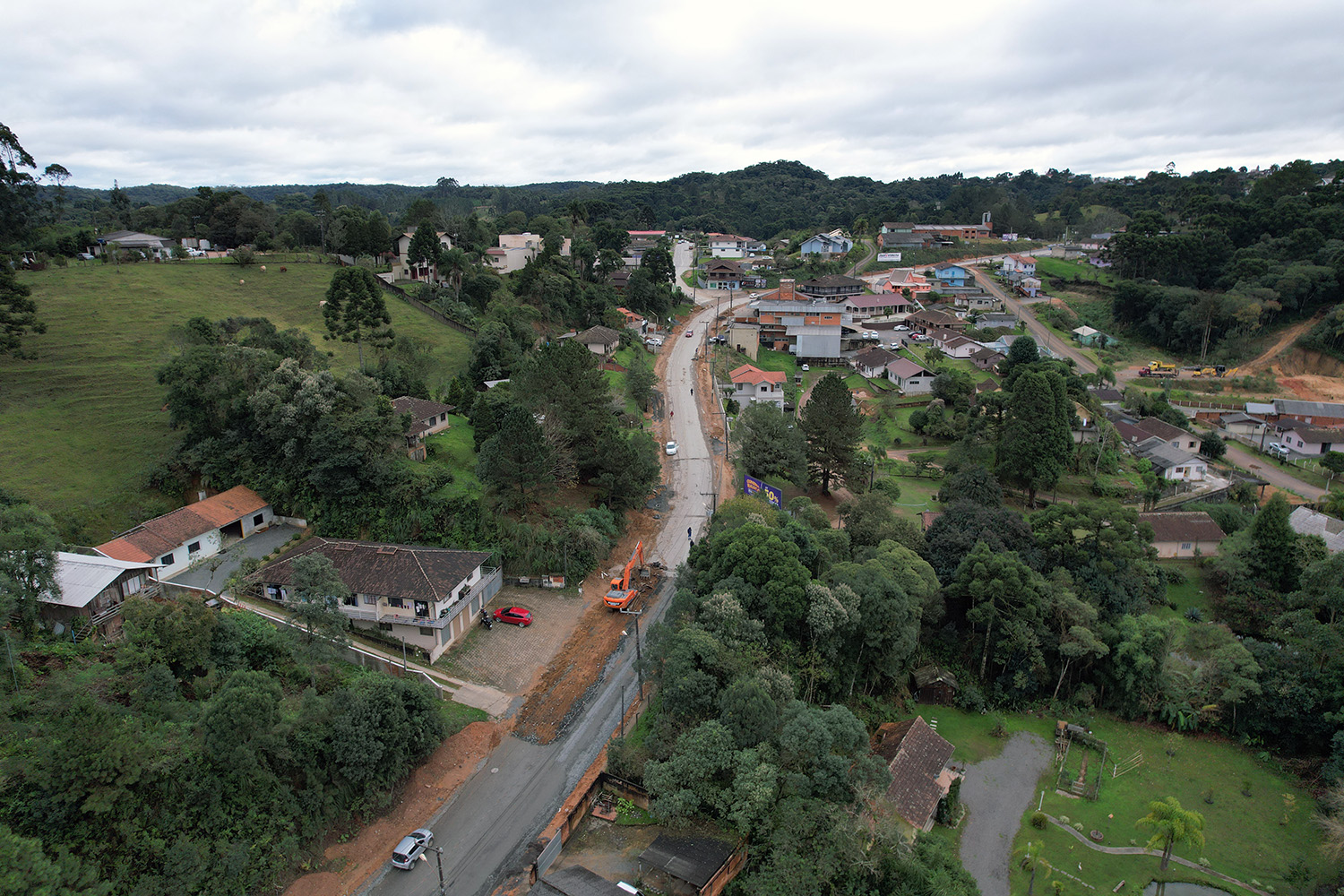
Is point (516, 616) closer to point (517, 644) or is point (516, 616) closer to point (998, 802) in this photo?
point (517, 644)

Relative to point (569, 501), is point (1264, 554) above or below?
below

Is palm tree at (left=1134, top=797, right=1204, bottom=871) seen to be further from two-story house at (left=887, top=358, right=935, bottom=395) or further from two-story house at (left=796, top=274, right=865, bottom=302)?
two-story house at (left=796, top=274, right=865, bottom=302)

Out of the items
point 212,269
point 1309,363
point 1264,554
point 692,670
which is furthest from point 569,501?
point 1309,363

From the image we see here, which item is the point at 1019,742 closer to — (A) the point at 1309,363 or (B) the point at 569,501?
(B) the point at 569,501

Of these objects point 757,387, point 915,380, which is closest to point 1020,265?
point 915,380

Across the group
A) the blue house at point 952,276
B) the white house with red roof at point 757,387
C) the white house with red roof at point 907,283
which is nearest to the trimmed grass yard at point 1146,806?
the white house with red roof at point 757,387

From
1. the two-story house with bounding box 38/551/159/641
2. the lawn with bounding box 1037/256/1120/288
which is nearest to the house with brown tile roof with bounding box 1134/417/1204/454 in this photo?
the lawn with bounding box 1037/256/1120/288
